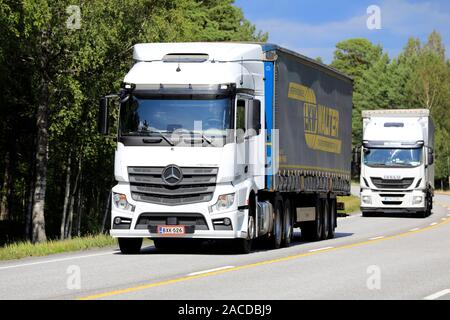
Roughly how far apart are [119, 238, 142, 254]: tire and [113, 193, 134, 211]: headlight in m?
0.72

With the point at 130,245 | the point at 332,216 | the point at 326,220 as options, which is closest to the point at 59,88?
the point at 332,216

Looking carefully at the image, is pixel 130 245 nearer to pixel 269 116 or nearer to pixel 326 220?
pixel 269 116

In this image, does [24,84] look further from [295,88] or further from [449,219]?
[295,88]

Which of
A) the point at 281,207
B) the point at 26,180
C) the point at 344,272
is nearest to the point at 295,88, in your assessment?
the point at 281,207

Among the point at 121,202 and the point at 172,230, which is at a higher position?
the point at 121,202

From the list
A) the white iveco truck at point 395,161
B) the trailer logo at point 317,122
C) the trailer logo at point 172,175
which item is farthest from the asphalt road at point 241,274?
the white iveco truck at point 395,161

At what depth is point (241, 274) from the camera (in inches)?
598

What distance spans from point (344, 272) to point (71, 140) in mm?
24366

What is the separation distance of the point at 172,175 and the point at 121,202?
1.08 metres

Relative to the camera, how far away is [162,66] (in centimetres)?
1955

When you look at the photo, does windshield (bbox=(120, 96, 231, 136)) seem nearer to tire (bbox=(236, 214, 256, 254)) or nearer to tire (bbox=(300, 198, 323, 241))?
tire (bbox=(236, 214, 256, 254))

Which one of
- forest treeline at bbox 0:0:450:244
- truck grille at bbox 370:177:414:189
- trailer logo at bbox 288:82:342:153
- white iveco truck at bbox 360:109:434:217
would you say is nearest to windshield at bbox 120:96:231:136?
trailer logo at bbox 288:82:342:153

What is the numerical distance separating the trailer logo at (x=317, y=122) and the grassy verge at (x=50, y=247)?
186 inches

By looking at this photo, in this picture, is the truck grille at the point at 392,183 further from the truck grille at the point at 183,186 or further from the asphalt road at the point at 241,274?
the truck grille at the point at 183,186
